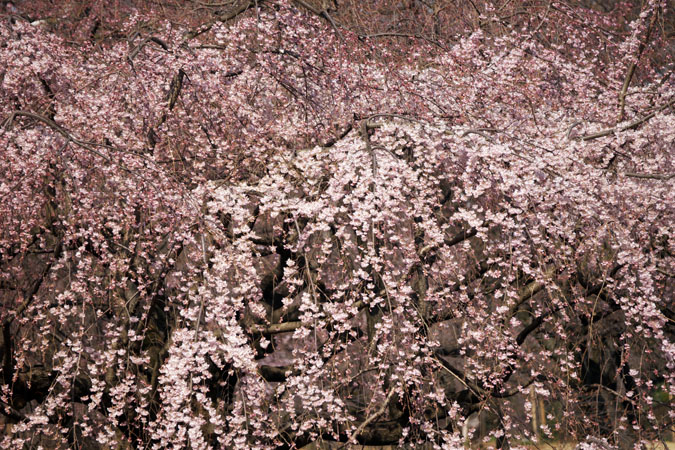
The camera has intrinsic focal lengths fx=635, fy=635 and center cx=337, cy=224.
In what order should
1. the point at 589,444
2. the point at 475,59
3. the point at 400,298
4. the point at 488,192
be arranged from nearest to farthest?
the point at 400,298
the point at 488,192
the point at 589,444
the point at 475,59

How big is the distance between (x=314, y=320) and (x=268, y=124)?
7.19 ft

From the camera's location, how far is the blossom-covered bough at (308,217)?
5.25 meters

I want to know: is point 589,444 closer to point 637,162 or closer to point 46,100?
point 637,162

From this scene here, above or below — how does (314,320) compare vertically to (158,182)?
below

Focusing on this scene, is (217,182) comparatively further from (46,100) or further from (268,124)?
(46,100)

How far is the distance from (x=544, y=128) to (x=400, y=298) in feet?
9.32

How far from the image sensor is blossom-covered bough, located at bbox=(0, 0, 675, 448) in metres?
5.25

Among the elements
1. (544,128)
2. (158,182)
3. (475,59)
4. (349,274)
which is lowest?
(349,274)

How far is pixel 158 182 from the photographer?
16.6 feet

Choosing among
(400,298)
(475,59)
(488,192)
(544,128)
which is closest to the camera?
(400,298)

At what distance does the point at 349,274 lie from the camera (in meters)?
5.60

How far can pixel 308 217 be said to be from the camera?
5.75 metres

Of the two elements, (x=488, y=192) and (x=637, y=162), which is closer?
(x=488, y=192)

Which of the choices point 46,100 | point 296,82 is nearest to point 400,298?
point 296,82
